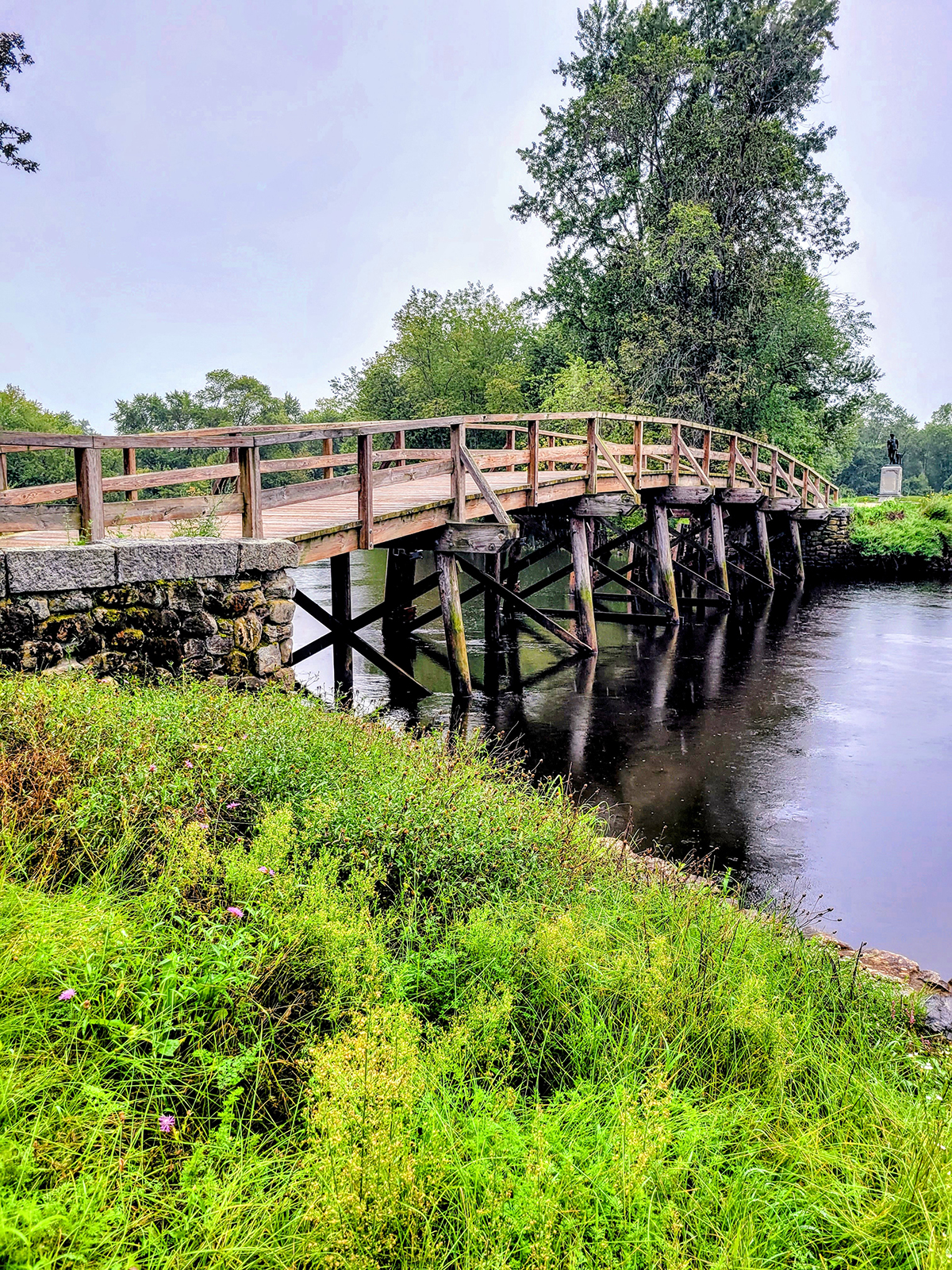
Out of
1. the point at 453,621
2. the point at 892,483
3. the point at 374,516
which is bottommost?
the point at 453,621

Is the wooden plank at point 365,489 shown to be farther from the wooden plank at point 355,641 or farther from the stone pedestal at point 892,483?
the stone pedestal at point 892,483

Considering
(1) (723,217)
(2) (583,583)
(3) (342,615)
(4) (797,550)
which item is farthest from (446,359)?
(3) (342,615)

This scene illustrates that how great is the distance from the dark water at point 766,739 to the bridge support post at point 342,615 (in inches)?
19.4

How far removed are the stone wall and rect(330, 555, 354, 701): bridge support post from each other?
19.8m

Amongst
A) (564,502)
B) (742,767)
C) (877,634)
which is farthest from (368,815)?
(877,634)

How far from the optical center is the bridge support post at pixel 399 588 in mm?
13000

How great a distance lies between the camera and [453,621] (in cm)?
1097

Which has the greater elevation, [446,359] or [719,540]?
[446,359]

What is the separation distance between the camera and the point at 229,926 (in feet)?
9.77

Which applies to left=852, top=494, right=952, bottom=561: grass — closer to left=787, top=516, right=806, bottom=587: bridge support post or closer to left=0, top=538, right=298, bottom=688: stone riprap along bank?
left=787, top=516, right=806, bottom=587: bridge support post

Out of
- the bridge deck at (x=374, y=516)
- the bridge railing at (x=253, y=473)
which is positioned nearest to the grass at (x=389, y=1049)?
the bridge railing at (x=253, y=473)

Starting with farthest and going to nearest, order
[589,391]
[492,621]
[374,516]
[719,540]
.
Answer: [589,391] < [719,540] < [492,621] < [374,516]

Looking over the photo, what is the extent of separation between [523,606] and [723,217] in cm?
2209

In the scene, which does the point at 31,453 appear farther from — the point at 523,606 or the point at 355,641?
the point at 355,641
